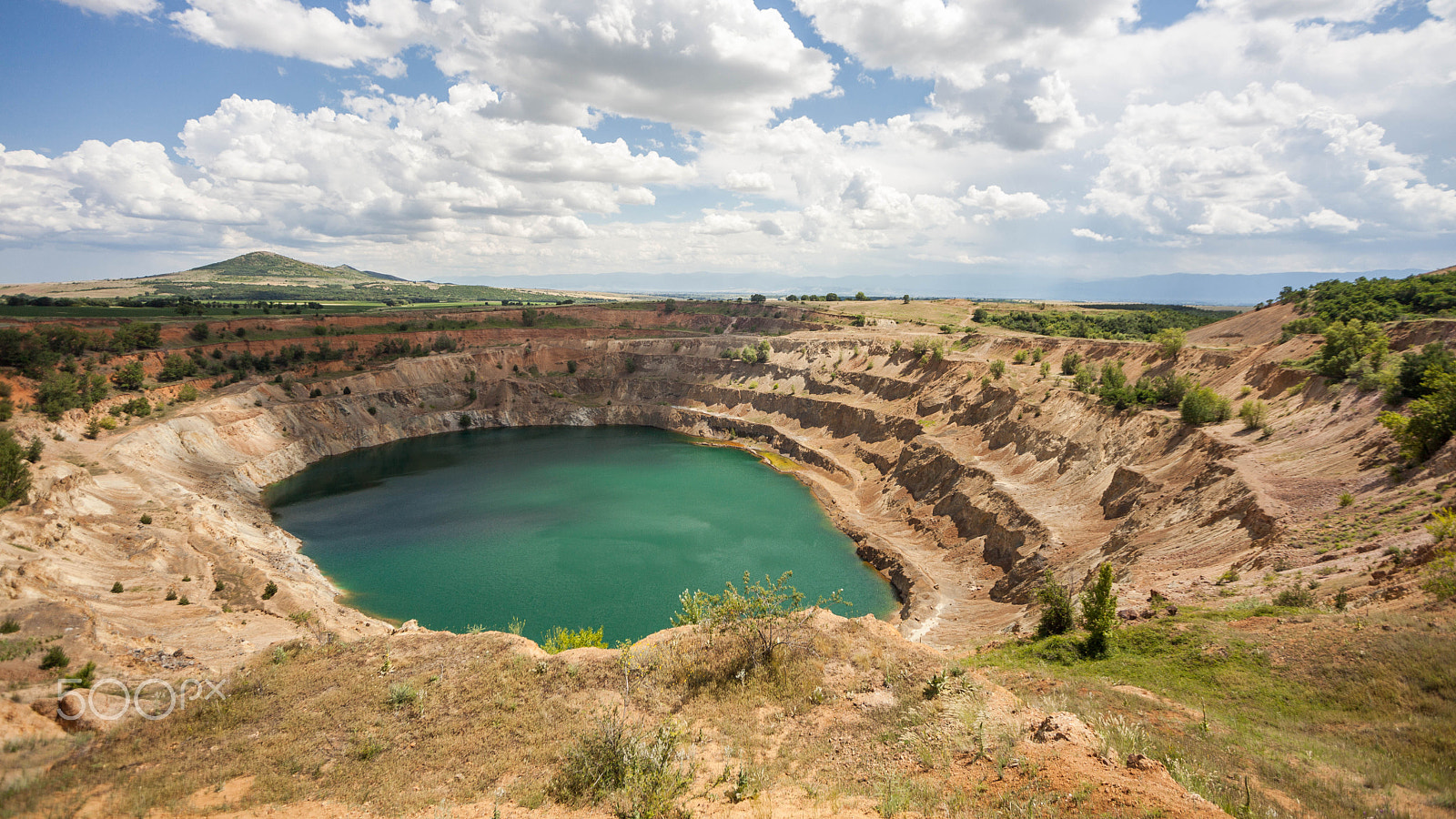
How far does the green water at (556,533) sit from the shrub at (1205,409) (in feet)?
66.5

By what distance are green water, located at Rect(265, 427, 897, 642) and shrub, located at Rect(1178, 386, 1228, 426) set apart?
20.3 m

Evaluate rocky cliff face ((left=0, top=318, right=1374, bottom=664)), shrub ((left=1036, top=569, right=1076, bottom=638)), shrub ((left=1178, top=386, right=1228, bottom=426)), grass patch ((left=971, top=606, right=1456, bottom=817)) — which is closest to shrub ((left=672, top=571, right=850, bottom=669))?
grass patch ((left=971, top=606, right=1456, bottom=817))

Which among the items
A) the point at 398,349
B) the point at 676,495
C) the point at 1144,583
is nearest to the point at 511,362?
the point at 398,349

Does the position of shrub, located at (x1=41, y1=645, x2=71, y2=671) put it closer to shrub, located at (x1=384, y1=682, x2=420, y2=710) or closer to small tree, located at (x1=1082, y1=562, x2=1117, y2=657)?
shrub, located at (x1=384, y1=682, x2=420, y2=710)

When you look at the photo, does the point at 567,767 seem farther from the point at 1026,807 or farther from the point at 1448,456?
the point at 1448,456

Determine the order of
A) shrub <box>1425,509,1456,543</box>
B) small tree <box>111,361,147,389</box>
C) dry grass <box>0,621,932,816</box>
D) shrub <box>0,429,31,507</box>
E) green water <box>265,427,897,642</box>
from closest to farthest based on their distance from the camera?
dry grass <box>0,621,932,816</box>, shrub <box>1425,509,1456,543</box>, shrub <box>0,429,31,507</box>, green water <box>265,427,897,642</box>, small tree <box>111,361,147,389</box>

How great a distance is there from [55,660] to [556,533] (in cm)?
3013

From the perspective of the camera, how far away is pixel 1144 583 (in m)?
24.0

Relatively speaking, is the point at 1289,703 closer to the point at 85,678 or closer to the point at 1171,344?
the point at 85,678

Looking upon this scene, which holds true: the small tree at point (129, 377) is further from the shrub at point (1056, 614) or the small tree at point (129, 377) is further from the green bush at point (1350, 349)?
the green bush at point (1350, 349)

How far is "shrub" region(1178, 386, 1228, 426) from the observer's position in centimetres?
3366

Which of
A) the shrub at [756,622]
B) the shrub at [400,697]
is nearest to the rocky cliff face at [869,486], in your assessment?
the shrub at [400,697]

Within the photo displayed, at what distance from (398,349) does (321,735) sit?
290 ft

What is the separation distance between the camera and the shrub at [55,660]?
18.3 metres
